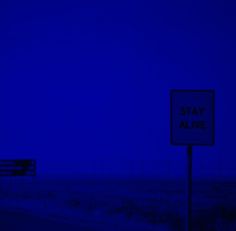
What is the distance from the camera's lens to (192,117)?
5.54 m

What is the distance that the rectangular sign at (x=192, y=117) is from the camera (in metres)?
5.47

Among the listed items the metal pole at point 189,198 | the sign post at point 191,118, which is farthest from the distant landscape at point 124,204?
the sign post at point 191,118

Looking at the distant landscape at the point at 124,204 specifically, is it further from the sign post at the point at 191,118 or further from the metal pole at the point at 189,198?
the sign post at the point at 191,118

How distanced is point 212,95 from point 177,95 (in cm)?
52

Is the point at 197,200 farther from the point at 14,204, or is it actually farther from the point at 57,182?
the point at 57,182

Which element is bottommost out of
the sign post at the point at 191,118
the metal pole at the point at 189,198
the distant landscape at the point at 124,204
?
the distant landscape at the point at 124,204

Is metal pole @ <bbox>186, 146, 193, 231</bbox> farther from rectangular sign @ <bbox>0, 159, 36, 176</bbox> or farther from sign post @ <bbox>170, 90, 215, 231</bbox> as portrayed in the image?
rectangular sign @ <bbox>0, 159, 36, 176</bbox>

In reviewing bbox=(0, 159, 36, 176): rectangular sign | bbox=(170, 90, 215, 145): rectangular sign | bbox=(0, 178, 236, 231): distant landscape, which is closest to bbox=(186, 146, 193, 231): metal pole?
bbox=(170, 90, 215, 145): rectangular sign

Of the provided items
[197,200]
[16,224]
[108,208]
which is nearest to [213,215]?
[197,200]

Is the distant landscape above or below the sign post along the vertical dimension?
below

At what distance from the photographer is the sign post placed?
17.9 feet

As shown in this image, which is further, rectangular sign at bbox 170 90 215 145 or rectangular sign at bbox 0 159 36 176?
rectangular sign at bbox 0 159 36 176

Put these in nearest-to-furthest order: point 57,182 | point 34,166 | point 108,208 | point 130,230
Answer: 1. point 130,230
2. point 108,208
3. point 34,166
4. point 57,182

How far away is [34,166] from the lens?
34.8 feet
